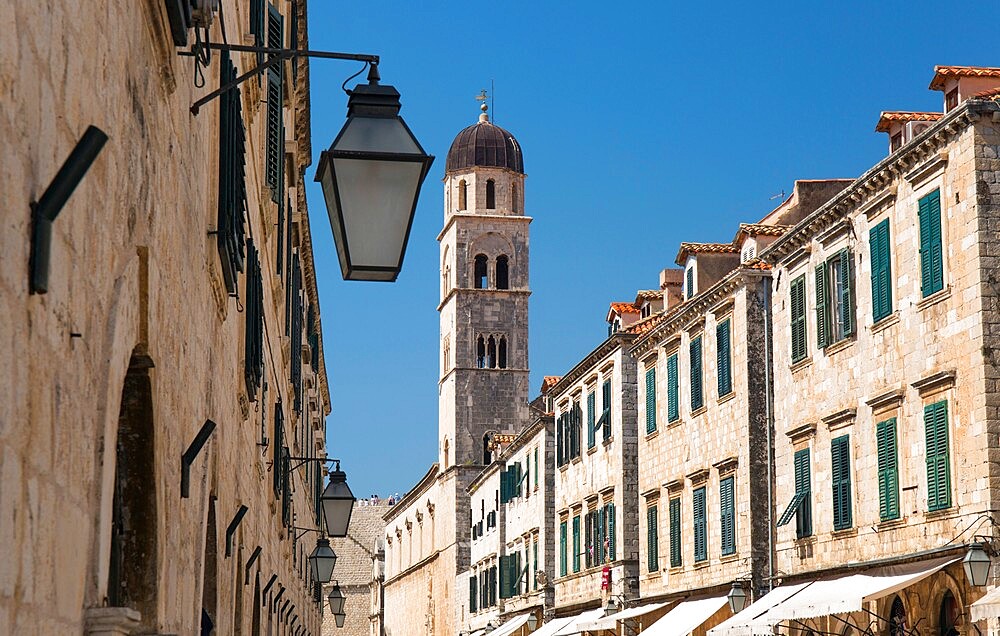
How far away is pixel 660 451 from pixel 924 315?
12919 mm

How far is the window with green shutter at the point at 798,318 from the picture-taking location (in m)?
25.0

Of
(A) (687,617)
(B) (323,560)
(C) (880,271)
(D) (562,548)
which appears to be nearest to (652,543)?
(A) (687,617)

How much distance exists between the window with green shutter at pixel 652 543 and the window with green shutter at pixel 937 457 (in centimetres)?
1334

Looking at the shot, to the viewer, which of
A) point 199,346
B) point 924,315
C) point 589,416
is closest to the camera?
point 199,346

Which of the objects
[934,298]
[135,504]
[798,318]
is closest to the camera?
[135,504]

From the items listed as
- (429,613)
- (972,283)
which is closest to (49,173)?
(972,283)

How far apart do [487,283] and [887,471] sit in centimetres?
5262

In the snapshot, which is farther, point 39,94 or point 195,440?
point 195,440

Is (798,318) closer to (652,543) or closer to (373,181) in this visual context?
(652,543)

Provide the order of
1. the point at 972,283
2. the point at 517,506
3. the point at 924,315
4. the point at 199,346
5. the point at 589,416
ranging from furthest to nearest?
the point at 517,506 < the point at 589,416 < the point at 924,315 < the point at 972,283 < the point at 199,346

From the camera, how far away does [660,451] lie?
32.7 meters

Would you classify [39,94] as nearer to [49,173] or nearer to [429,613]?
[49,173]

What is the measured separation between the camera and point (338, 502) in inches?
769

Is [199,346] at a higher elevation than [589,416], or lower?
lower
